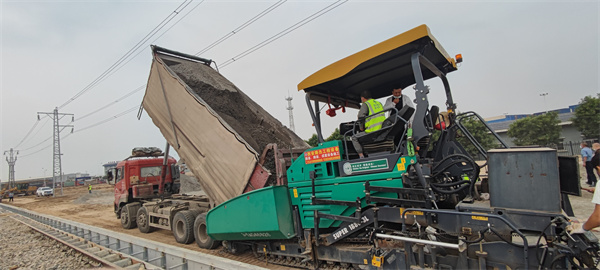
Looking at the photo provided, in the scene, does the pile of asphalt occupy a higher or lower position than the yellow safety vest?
higher

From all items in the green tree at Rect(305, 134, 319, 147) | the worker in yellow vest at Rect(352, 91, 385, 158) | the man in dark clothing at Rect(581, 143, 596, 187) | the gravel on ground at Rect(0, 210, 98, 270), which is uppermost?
the green tree at Rect(305, 134, 319, 147)

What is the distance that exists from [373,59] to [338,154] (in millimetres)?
1320

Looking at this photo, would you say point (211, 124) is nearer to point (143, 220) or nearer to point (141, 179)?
point (143, 220)

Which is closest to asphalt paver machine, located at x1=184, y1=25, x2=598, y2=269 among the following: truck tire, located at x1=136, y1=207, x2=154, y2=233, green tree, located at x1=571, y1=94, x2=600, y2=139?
truck tire, located at x1=136, y1=207, x2=154, y2=233

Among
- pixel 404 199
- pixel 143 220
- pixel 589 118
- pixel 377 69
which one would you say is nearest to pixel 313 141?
pixel 143 220

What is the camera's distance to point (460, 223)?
304cm

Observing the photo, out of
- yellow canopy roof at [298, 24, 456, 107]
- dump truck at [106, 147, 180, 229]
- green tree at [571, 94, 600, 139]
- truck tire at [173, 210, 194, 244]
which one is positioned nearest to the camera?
yellow canopy roof at [298, 24, 456, 107]

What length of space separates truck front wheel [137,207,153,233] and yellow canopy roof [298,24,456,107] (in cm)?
667

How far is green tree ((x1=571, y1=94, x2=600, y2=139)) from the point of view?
65.1 ft

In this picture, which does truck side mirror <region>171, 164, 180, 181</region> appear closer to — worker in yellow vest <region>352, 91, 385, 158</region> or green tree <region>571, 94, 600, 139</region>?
worker in yellow vest <region>352, 91, 385, 158</region>

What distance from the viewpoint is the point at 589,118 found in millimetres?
20312

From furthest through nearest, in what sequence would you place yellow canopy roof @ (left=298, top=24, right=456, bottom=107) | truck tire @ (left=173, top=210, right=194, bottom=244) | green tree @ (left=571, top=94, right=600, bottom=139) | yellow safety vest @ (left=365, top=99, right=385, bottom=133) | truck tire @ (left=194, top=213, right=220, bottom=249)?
green tree @ (left=571, top=94, right=600, bottom=139) → truck tire @ (left=173, top=210, right=194, bottom=244) → truck tire @ (left=194, top=213, right=220, bottom=249) → yellow safety vest @ (left=365, top=99, right=385, bottom=133) → yellow canopy roof @ (left=298, top=24, right=456, bottom=107)

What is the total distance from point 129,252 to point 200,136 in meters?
2.68

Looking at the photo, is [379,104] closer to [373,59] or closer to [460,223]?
[373,59]
